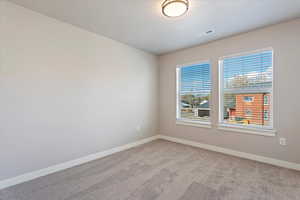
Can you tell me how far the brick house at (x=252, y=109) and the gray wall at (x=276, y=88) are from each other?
179 mm

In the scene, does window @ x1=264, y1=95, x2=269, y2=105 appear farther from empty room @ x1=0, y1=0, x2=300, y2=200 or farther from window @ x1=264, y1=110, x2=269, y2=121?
window @ x1=264, y1=110, x2=269, y2=121

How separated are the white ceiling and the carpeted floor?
265cm

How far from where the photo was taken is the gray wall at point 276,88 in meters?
2.44

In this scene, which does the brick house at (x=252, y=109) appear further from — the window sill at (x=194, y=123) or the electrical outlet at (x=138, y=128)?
the electrical outlet at (x=138, y=128)

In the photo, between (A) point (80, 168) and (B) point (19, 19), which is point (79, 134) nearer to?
(A) point (80, 168)

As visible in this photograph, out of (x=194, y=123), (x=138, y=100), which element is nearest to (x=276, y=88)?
(x=194, y=123)

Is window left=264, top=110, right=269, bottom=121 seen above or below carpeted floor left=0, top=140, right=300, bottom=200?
above

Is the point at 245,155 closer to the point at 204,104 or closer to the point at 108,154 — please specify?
the point at 204,104

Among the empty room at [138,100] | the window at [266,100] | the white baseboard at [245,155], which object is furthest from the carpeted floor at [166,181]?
the window at [266,100]

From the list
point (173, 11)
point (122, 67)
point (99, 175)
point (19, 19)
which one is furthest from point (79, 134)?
point (173, 11)

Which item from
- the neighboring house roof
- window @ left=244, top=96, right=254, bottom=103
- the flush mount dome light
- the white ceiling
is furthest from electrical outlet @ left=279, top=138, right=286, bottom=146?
the flush mount dome light

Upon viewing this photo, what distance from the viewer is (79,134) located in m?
2.70

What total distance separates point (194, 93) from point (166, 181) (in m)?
2.48

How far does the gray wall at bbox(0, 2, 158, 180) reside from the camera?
2012 millimetres
